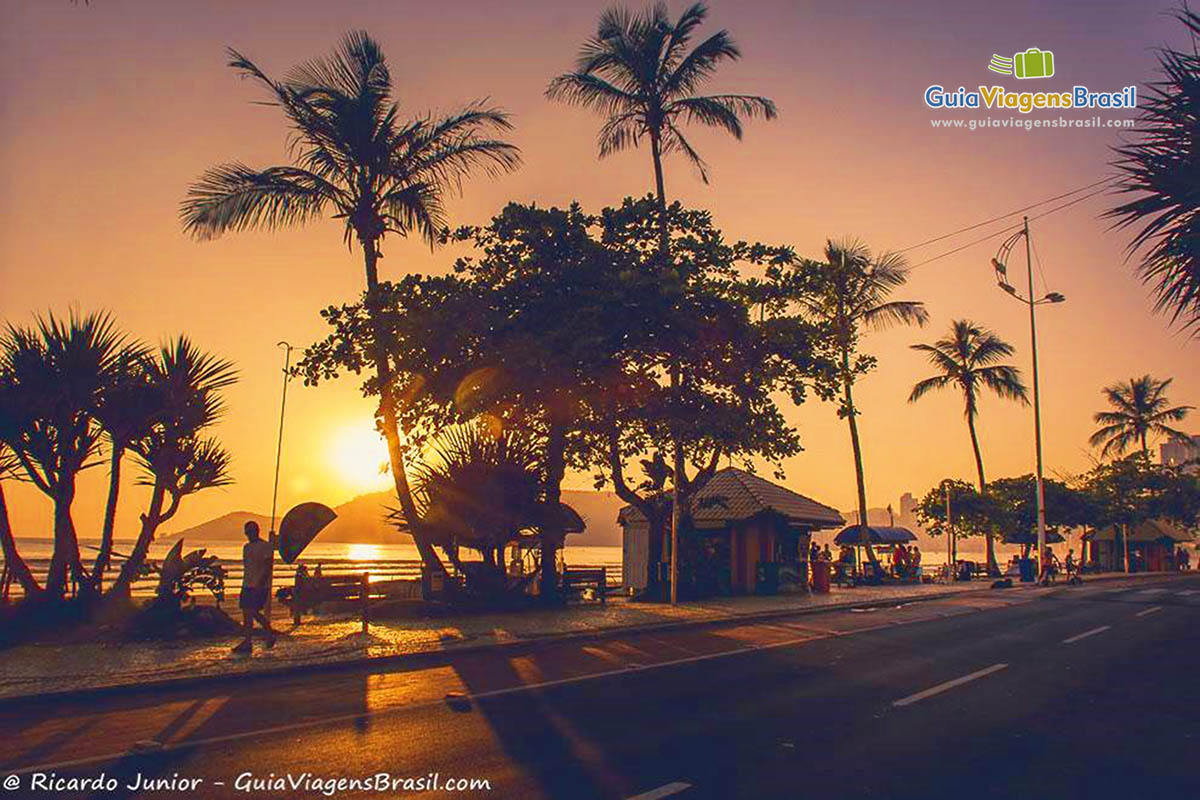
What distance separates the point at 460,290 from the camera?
21078 mm

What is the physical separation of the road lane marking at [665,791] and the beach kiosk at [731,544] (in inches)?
813

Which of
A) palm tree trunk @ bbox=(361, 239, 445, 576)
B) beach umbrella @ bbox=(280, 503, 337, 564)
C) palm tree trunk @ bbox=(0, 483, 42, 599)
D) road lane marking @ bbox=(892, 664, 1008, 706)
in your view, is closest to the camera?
road lane marking @ bbox=(892, 664, 1008, 706)

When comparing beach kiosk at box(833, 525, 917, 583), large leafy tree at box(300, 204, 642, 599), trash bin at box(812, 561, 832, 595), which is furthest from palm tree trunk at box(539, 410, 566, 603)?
beach kiosk at box(833, 525, 917, 583)

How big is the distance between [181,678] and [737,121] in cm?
2525

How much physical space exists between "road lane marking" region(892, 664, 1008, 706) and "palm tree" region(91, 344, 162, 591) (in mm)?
14901

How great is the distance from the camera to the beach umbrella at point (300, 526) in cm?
1541

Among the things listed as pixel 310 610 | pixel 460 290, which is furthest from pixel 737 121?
pixel 310 610

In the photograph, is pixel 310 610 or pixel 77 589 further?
pixel 310 610

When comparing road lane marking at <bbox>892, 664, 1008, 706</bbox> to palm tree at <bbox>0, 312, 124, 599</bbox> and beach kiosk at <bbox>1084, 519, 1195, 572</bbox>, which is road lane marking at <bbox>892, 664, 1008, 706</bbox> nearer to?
palm tree at <bbox>0, 312, 124, 599</bbox>

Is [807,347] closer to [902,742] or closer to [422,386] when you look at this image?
[422,386]

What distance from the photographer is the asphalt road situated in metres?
6.41

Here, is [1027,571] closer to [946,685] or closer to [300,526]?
[946,685]

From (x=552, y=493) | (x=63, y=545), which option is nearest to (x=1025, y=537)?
(x=552, y=493)

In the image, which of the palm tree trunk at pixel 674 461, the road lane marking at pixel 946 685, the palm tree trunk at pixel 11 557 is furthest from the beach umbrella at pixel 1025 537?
the palm tree trunk at pixel 11 557
